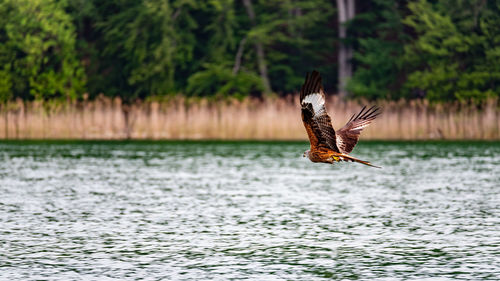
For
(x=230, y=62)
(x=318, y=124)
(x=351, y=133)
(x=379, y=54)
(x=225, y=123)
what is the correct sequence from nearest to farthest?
(x=318, y=124) → (x=351, y=133) → (x=225, y=123) → (x=379, y=54) → (x=230, y=62)

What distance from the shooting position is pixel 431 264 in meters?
8.01

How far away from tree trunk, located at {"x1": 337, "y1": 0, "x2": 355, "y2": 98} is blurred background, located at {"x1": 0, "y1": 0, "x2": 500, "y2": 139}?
51mm

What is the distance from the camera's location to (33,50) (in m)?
30.1

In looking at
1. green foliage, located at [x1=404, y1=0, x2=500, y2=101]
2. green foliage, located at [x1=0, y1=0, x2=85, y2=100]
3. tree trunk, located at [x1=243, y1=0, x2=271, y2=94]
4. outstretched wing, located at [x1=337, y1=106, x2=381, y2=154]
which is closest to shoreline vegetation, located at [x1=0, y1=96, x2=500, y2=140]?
green foliage, located at [x1=404, y1=0, x2=500, y2=101]

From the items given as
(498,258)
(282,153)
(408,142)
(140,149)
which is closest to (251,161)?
(282,153)

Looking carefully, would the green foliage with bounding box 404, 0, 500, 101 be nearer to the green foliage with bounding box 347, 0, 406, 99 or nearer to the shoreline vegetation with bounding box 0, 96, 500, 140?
the green foliage with bounding box 347, 0, 406, 99

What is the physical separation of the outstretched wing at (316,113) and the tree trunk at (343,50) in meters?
24.9

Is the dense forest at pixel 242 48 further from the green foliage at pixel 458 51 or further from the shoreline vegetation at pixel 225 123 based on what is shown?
the shoreline vegetation at pixel 225 123

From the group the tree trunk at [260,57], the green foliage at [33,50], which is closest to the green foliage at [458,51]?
the tree trunk at [260,57]

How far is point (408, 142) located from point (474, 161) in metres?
5.83

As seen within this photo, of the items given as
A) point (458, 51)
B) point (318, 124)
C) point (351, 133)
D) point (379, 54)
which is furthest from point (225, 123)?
point (318, 124)

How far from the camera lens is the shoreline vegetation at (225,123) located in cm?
2439

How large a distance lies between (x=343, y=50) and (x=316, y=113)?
2634 centimetres

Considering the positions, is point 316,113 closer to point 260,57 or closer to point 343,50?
point 260,57
